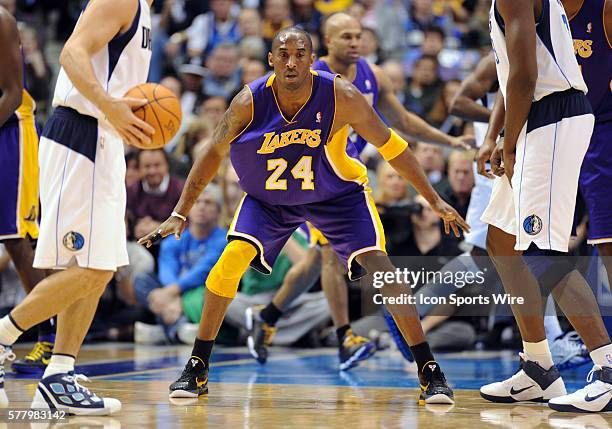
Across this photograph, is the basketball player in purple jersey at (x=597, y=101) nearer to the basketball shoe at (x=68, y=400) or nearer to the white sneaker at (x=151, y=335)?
the basketball shoe at (x=68, y=400)

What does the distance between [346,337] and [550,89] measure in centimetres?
308

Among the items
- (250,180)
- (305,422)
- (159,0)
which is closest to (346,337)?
(250,180)

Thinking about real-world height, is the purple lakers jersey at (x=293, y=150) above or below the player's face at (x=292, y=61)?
below

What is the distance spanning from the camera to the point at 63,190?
463 cm

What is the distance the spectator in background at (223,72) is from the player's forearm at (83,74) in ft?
24.6

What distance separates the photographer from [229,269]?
17.4 feet

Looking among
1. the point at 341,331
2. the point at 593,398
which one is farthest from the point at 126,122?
the point at 341,331

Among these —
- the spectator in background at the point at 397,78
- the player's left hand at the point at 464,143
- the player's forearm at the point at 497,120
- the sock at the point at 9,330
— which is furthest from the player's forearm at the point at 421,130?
the spectator in background at the point at 397,78

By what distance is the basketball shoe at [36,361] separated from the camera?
21.5 feet

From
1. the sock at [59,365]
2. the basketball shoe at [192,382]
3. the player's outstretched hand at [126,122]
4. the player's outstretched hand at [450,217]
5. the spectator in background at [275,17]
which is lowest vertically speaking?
the basketball shoe at [192,382]

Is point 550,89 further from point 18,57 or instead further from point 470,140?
point 18,57

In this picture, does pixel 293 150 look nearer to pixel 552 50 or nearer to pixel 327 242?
pixel 552 50

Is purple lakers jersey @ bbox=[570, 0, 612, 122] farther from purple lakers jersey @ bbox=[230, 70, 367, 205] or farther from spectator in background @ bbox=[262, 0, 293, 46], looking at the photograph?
spectator in background @ bbox=[262, 0, 293, 46]

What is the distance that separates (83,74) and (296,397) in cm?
220
